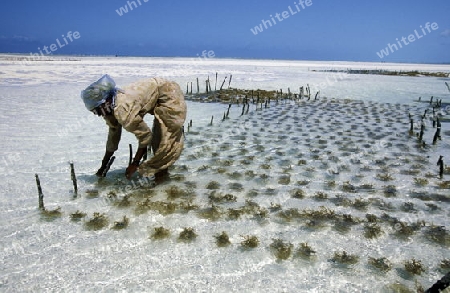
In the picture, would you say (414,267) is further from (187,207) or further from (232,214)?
(187,207)

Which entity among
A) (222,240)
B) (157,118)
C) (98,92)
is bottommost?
(222,240)

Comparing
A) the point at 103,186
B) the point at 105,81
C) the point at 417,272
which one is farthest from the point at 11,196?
the point at 417,272

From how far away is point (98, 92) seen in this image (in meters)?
3.63

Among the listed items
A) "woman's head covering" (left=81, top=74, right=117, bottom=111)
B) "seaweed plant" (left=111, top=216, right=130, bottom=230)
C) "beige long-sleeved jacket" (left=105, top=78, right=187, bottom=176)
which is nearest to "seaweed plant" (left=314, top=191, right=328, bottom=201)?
"beige long-sleeved jacket" (left=105, top=78, right=187, bottom=176)

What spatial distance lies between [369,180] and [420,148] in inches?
97.3

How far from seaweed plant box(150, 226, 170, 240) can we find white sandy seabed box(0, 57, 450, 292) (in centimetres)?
5

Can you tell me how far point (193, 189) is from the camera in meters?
4.58

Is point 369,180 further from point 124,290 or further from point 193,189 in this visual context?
point 124,290

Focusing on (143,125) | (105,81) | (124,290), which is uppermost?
(105,81)

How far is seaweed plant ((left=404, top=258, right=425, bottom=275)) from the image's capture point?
2787 millimetres

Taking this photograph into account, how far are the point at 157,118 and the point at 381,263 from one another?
10.0 feet

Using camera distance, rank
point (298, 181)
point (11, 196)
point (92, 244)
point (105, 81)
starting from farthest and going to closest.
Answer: point (298, 181) < point (11, 196) < point (105, 81) < point (92, 244)

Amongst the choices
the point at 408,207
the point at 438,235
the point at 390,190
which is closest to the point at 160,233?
the point at 438,235

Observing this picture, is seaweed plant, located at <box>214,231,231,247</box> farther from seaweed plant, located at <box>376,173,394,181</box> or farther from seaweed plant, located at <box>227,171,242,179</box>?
seaweed plant, located at <box>376,173,394,181</box>
